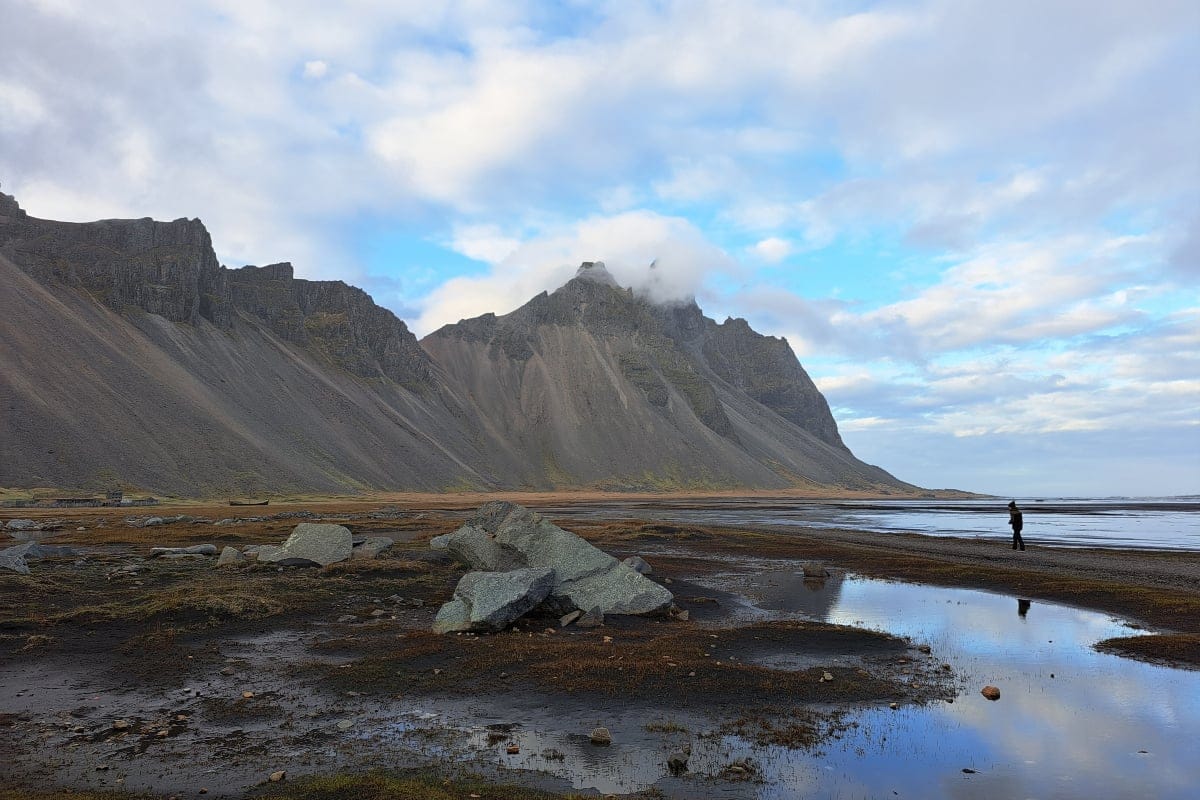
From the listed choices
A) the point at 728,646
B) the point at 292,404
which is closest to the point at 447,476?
the point at 292,404

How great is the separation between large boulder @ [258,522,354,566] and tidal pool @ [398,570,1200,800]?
64.0ft

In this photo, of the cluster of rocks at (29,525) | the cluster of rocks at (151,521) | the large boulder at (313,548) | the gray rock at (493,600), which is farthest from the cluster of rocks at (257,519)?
the gray rock at (493,600)

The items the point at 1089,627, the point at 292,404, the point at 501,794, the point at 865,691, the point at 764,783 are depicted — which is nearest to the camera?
the point at 501,794

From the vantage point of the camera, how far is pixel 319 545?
100 feet

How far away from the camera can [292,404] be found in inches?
5157

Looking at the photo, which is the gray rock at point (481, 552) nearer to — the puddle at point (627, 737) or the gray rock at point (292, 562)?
the gray rock at point (292, 562)

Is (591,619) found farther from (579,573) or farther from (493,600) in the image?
(493,600)

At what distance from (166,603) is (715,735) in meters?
17.0

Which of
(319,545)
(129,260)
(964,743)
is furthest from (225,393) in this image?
(964,743)

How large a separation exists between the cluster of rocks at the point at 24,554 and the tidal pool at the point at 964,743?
22.1 m

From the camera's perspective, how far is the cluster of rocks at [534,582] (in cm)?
1941

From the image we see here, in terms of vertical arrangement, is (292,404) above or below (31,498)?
above

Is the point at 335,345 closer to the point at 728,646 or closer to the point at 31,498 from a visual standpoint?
the point at 31,498

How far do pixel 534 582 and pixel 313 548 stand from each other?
584 inches
